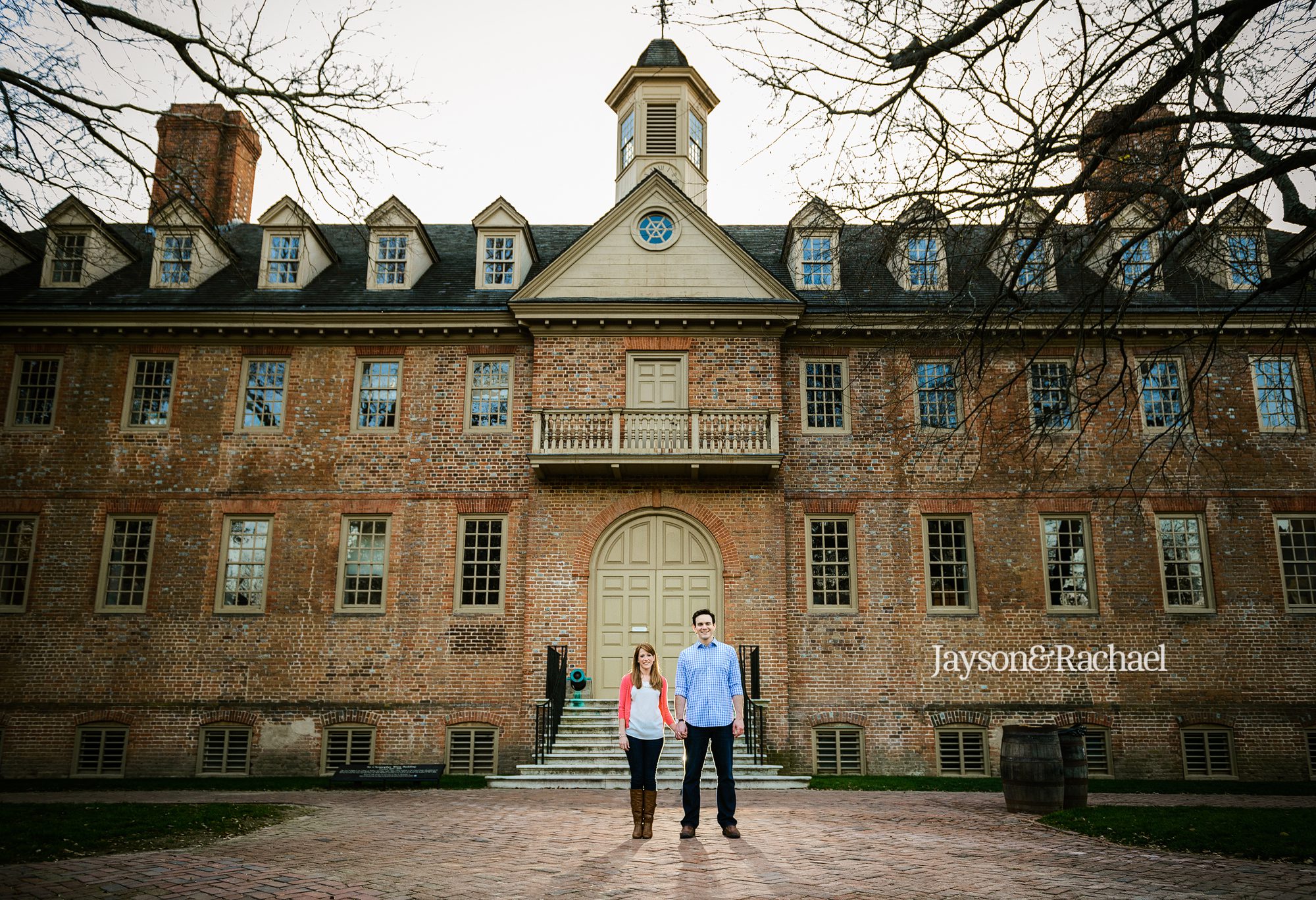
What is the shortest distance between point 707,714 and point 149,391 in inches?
608

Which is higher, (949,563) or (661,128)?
(661,128)

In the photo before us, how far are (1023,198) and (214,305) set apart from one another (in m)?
16.7

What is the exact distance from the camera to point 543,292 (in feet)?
59.5

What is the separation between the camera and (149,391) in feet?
60.7

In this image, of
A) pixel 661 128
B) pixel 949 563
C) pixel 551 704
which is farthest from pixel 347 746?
pixel 661 128

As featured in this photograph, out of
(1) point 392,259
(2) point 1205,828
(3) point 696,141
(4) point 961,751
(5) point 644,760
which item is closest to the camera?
(5) point 644,760

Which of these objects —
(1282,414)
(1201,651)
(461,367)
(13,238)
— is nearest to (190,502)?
(461,367)

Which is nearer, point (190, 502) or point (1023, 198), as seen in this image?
point (1023, 198)

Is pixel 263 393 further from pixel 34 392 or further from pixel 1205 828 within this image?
pixel 1205 828

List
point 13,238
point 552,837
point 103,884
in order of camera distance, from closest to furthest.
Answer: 1. point 103,884
2. point 552,837
3. point 13,238

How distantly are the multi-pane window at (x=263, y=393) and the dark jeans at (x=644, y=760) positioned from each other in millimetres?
12954

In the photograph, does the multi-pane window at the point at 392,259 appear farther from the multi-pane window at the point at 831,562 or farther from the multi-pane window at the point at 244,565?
the multi-pane window at the point at 831,562

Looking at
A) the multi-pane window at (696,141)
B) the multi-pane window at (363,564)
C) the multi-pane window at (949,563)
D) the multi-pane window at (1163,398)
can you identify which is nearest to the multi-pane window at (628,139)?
the multi-pane window at (696,141)

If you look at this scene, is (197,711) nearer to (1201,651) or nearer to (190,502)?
(190,502)
